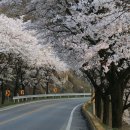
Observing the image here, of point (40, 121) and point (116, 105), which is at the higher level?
point (116, 105)

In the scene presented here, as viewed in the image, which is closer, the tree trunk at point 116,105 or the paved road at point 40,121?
the tree trunk at point 116,105

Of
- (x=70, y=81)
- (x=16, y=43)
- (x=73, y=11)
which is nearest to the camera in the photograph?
(x=73, y=11)

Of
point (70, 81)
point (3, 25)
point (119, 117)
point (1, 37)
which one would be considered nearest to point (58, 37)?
point (119, 117)

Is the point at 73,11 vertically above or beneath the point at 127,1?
above

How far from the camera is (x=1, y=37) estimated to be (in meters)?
46.4

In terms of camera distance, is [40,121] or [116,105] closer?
[116,105]

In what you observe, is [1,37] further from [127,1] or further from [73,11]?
[127,1]

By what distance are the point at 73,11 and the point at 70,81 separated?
64462 millimetres

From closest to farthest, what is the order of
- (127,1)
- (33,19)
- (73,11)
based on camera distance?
1. (127,1)
2. (73,11)
3. (33,19)

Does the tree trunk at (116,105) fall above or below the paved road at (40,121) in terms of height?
above

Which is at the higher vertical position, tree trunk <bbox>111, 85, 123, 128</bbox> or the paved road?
tree trunk <bbox>111, 85, 123, 128</bbox>

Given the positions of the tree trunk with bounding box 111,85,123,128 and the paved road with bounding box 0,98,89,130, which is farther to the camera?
the paved road with bounding box 0,98,89,130

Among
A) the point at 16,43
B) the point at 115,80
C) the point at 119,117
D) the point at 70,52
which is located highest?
the point at 16,43

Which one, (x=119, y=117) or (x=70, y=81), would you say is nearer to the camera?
(x=119, y=117)
